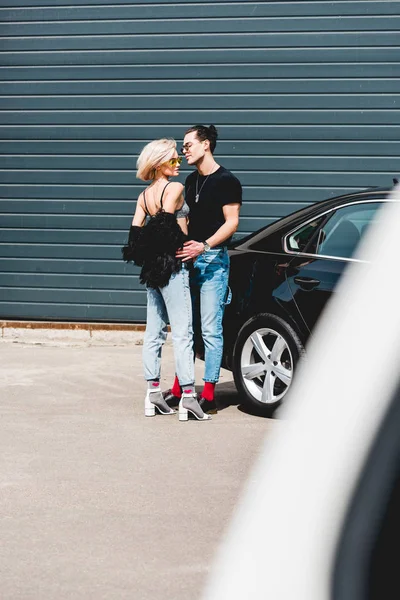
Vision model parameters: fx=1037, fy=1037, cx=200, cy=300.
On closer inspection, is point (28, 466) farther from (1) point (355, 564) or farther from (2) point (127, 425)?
(1) point (355, 564)

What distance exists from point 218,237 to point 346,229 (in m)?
0.83

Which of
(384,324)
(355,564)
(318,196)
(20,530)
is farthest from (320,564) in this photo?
(318,196)

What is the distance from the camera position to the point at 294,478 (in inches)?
43.9

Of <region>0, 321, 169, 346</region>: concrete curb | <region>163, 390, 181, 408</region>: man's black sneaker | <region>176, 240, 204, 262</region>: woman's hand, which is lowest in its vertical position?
<region>0, 321, 169, 346</region>: concrete curb

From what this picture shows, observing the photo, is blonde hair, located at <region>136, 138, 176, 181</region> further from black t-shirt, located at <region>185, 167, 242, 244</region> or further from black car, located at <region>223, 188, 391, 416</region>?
black car, located at <region>223, 188, 391, 416</region>

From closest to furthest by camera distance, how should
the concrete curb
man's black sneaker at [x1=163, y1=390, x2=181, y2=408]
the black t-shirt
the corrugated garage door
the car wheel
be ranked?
the car wheel, the black t-shirt, man's black sneaker at [x1=163, y1=390, x2=181, y2=408], the corrugated garage door, the concrete curb

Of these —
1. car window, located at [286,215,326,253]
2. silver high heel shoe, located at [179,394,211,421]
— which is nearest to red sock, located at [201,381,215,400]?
silver high heel shoe, located at [179,394,211,421]

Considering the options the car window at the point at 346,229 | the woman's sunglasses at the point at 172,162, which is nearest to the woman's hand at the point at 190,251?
the woman's sunglasses at the point at 172,162

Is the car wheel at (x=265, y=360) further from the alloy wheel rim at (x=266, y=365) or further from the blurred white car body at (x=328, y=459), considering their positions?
the blurred white car body at (x=328, y=459)

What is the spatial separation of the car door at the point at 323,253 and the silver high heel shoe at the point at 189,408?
2.87 feet

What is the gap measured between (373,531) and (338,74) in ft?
31.1

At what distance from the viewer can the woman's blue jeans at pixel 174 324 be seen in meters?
6.48

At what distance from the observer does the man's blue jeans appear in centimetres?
666

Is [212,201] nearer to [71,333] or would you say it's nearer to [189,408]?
[189,408]
